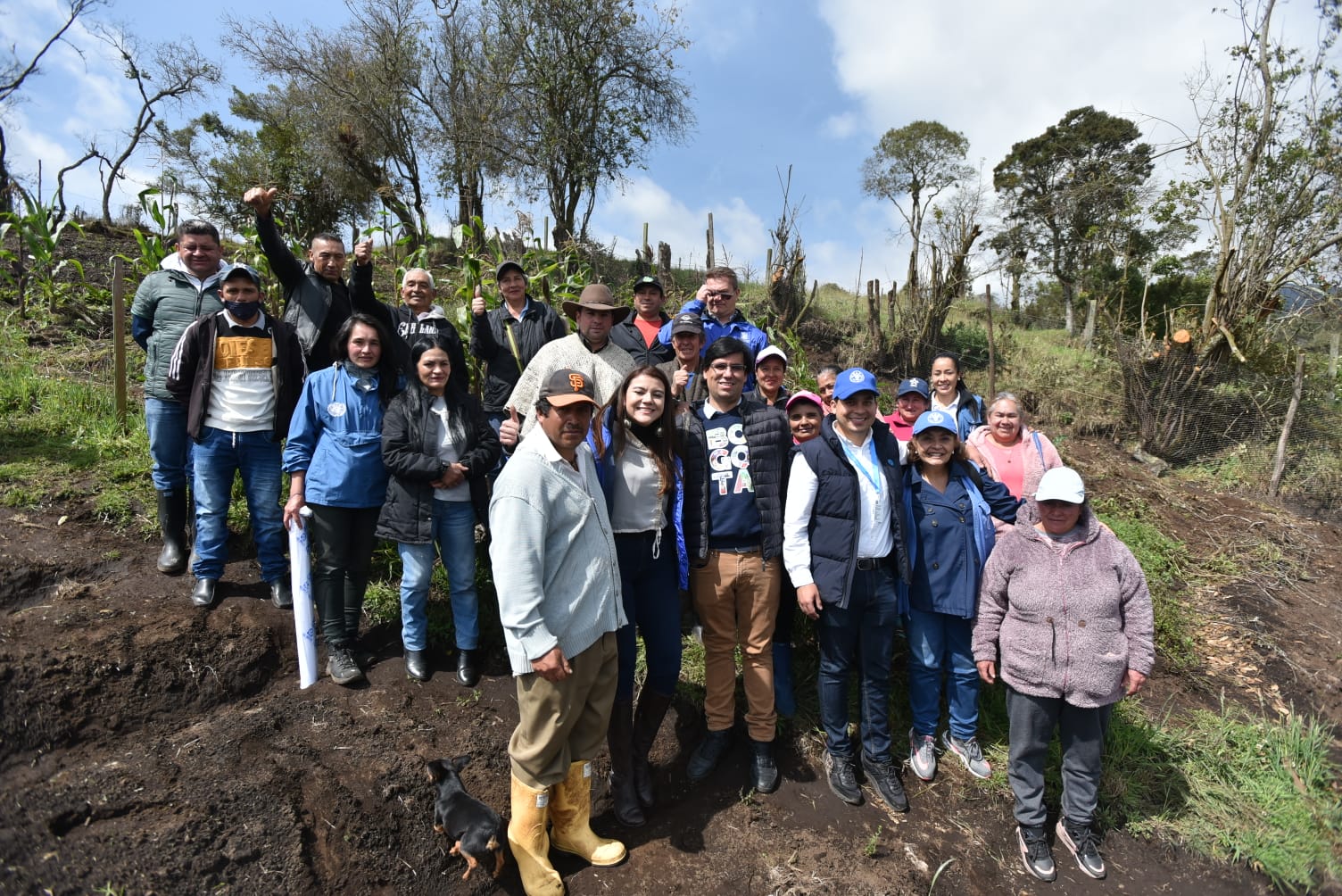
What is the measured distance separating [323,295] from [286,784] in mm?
2607

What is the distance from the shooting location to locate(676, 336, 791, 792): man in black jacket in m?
3.01

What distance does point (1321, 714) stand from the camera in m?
4.16

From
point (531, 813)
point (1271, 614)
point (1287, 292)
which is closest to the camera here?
point (531, 813)

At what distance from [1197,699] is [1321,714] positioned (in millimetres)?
708

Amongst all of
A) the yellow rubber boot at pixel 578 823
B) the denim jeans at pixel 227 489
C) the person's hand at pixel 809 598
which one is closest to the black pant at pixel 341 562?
the denim jeans at pixel 227 489

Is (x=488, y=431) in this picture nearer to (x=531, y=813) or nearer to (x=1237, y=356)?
(x=531, y=813)

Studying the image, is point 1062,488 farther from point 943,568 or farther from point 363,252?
point 363,252

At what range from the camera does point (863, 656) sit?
3.25 meters

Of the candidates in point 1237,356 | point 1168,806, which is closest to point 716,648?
point 1168,806

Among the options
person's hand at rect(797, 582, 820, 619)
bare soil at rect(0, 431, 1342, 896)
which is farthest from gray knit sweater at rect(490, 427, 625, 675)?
bare soil at rect(0, 431, 1342, 896)

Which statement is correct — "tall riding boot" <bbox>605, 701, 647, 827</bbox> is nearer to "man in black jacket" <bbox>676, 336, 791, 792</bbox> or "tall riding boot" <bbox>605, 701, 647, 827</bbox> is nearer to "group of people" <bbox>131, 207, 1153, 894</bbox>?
"group of people" <bbox>131, 207, 1153, 894</bbox>

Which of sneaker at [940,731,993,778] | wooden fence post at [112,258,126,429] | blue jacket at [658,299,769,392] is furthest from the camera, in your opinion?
wooden fence post at [112,258,126,429]

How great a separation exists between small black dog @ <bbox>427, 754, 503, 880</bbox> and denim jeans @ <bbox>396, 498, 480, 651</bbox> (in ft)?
2.78

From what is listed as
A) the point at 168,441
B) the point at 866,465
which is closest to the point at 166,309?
the point at 168,441
